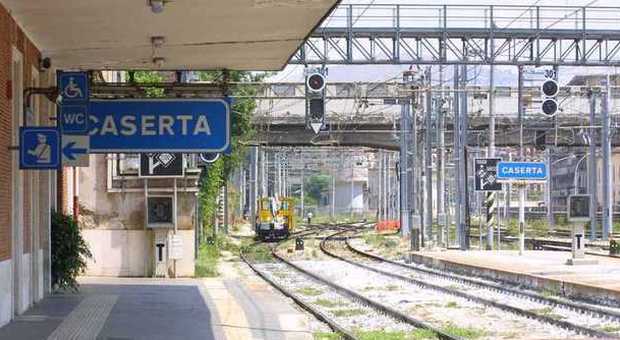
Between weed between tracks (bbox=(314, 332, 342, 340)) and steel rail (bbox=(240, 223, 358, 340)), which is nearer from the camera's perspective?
weed between tracks (bbox=(314, 332, 342, 340))

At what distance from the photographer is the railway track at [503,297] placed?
1549 centimetres

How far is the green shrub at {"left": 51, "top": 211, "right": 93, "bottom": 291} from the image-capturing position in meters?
18.3

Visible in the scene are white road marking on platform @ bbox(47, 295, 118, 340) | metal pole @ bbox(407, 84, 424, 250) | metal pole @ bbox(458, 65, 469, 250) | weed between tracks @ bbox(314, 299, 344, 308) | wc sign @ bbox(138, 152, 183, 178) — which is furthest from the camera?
metal pole @ bbox(458, 65, 469, 250)

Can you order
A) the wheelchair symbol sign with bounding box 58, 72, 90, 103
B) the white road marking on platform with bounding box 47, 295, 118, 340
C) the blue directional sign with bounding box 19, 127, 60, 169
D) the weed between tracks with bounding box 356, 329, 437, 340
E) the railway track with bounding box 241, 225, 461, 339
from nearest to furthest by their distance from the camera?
the white road marking on platform with bounding box 47, 295, 118, 340, the blue directional sign with bounding box 19, 127, 60, 169, the weed between tracks with bounding box 356, 329, 437, 340, the wheelchair symbol sign with bounding box 58, 72, 90, 103, the railway track with bounding box 241, 225, 461, 339

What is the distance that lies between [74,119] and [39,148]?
4.65 ft

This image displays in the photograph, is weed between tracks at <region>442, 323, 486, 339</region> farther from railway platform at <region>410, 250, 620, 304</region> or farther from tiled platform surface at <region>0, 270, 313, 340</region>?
railway platform at <region>410, 250, 620, 304</region>

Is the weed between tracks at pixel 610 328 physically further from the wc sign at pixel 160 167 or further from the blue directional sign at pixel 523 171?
the blue directional sign at pixel 523 171

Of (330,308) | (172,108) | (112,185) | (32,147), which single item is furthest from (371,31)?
(32,147)

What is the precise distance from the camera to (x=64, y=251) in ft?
60.3

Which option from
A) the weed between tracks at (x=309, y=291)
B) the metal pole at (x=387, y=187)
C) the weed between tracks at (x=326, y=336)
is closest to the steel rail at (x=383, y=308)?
the weed between tracks at (x=309, y=291)

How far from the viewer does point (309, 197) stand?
13350cm

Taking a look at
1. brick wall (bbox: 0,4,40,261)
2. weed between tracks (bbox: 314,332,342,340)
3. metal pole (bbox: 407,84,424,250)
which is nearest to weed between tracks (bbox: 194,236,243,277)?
metal pole (bbox: 407,84,424,250)

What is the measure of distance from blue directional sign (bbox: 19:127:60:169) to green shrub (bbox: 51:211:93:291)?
5495mm

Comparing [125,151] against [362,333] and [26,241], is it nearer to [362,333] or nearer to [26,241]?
[26,241]
